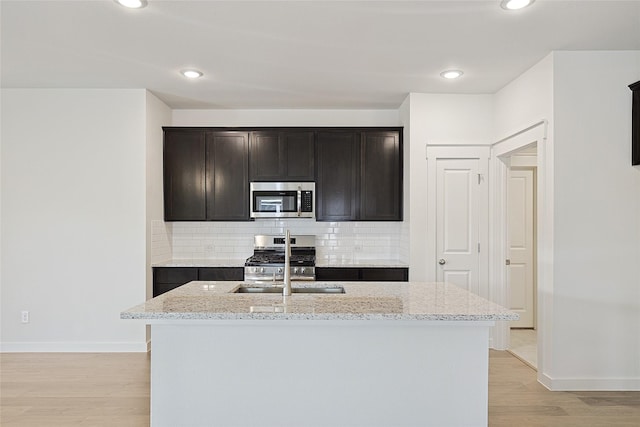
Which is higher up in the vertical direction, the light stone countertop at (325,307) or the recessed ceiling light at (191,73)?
the recessed ceiling light at (191,73)

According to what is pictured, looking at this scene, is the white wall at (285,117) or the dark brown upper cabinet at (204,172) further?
the white wall at (285,117)

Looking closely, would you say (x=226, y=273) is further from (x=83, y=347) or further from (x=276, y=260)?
(x=83, y=347)

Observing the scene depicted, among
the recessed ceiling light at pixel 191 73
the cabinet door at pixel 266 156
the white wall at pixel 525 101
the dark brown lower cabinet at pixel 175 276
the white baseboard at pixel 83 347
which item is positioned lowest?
the white baseboard at pixel 83 347

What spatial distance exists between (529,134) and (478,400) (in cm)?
251

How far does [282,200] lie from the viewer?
4883 millimetres

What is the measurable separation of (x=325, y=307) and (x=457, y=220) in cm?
284

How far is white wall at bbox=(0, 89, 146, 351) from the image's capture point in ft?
14.4

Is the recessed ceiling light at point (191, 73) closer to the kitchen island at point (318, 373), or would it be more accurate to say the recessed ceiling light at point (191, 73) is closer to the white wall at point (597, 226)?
the kitchen island at point (318, 373)

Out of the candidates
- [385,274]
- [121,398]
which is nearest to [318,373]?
[121,398]

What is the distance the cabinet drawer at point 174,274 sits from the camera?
462cm

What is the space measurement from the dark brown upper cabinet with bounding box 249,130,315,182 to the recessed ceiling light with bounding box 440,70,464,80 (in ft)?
5.33

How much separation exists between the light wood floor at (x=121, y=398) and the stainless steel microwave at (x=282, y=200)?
1.98 meters

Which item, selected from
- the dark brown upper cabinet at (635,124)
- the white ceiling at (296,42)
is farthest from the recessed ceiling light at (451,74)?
the dark brown upper cabinet at (635,124)

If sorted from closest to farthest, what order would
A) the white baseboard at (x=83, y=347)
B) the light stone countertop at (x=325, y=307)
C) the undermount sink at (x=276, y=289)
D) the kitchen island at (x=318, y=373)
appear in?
1. the light stone countertop at (x=325, y=307)
2. the kitchen island at (x=318, y=373)
3. the undermount sink at (x=276, y=289)
4. the white baseboard at (x=83, y=347)
